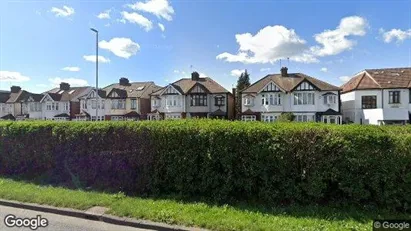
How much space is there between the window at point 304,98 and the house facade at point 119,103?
79.2 ft

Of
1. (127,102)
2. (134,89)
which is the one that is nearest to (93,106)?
(127,102)

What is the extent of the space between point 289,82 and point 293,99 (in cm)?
298

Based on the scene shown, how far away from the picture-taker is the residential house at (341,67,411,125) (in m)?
34.3

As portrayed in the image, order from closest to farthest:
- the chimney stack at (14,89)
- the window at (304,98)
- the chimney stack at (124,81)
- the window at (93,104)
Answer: the window at (304,98), the window at (93,104), the chimney stack at (124,81), the chimney stack at (14,89)

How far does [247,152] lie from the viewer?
20.2 ft

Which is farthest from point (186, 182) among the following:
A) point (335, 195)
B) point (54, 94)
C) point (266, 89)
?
point (54, 94)

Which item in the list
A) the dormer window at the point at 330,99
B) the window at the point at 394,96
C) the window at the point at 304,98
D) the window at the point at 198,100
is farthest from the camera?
the window at the point at 198,100

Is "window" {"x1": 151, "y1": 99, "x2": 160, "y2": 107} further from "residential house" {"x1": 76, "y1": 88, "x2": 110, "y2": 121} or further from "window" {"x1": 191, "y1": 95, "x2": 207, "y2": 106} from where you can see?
"residential house" {"x1": 76, "y1": 88, "x2": 110, "y2": 121}

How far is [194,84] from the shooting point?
42812 mm

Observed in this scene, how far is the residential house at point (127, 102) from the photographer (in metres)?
46.5

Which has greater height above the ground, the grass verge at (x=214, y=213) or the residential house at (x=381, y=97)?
the residential house at (x=381, y=97)

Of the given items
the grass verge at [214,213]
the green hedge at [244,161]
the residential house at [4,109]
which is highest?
the residential house at [4,109]

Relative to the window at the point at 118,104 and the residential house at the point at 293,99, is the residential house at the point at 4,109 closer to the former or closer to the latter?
the window at the point at 118,104

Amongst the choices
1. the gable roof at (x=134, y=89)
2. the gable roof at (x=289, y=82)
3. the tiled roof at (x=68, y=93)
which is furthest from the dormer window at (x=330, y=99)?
the tiled roof at (x=68, y=93)
